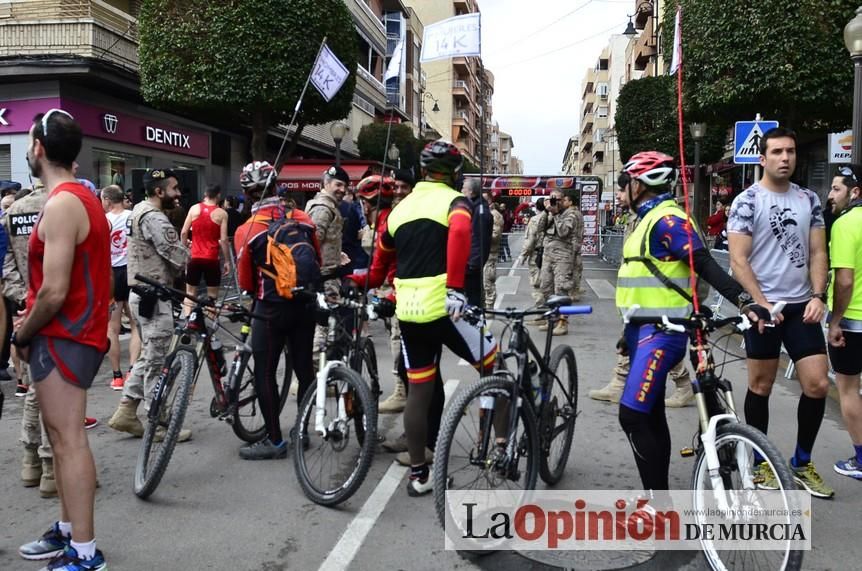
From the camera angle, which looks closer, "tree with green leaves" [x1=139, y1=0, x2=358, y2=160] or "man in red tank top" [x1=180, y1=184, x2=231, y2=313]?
"man in red tank top" [x1=180, y1=184, x2=231, y2=313]

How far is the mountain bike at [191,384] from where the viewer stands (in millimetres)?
4380

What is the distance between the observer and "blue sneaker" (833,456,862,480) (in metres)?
4.66

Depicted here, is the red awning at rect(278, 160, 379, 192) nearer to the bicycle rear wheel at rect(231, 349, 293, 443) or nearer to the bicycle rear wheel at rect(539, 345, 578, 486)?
the bicycle rear wheel at rect(231, 349, 293, 443)

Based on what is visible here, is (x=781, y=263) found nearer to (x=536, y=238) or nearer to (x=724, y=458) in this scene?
(x=724, y=458)

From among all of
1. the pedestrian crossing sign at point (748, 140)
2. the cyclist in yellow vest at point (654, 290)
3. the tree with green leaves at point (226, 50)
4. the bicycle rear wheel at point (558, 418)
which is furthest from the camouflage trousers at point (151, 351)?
the tree with green leaves at point (226, 50)

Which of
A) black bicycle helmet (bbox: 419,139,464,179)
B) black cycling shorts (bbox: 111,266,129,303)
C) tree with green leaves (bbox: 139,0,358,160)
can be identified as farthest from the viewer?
tree with green leaves (bbox: 139,0,358,160)

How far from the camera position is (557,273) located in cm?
1061

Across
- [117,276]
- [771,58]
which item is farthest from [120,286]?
[771,58]

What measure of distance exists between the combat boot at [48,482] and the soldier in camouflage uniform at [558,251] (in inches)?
280

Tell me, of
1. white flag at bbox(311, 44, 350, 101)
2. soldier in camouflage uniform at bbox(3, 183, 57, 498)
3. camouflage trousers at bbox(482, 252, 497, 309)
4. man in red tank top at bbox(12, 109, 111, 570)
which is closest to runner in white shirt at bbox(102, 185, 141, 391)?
soldier in camouflage uniform at bbox(3, 183, 57, 498)

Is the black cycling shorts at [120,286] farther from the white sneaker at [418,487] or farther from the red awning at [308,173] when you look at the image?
the red awning at [308,173]

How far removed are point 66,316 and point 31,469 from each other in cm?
189

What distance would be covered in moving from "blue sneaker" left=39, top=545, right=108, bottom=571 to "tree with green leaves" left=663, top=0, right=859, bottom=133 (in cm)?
1458

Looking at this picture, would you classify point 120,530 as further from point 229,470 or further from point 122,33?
point 122,33
